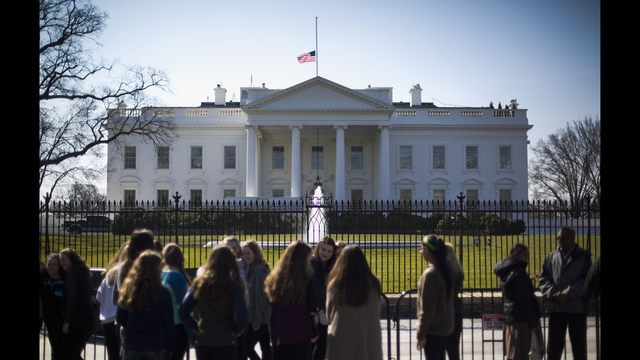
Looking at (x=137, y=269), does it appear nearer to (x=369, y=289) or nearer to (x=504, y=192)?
(x=369, y=289)

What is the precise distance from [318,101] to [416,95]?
57.9 ft

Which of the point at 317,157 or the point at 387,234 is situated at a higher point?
the point at 317,157

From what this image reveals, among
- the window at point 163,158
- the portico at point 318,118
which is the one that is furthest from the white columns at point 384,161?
the window at point 163,158

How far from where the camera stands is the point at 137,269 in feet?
14.3

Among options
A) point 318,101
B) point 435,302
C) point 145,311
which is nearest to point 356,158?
point 318,101

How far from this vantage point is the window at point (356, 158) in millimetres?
41688

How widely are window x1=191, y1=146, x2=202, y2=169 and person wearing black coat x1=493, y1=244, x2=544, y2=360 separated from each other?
3758cm

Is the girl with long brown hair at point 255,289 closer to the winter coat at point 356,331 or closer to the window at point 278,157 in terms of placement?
the winter coat at point 356,331

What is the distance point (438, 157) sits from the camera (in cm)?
4144

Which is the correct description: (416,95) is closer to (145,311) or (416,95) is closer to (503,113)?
(503,113)

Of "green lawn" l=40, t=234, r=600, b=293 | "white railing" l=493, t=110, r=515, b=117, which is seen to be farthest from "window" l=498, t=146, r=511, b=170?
"green lawn" l=40, t=234, r=600, b=293
